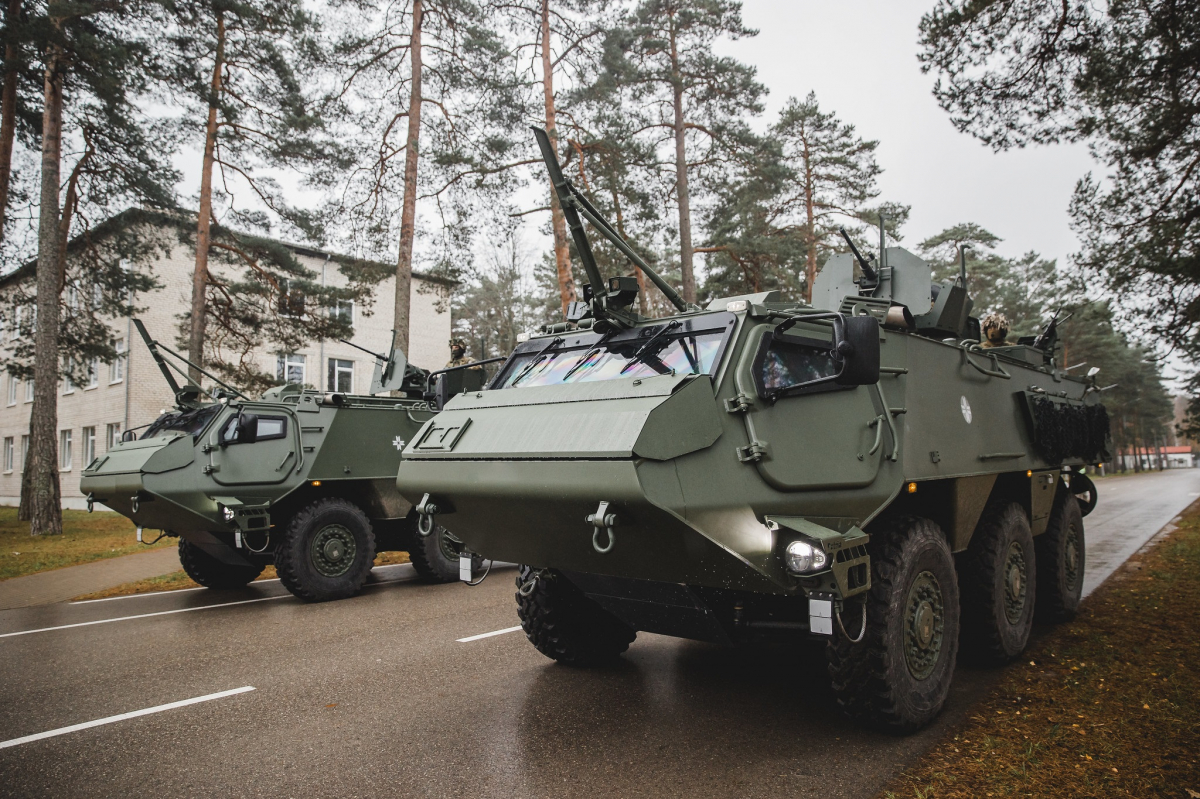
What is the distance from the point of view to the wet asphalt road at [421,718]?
133 inches

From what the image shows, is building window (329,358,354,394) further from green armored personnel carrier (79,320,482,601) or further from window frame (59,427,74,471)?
green armored personnel carrier (79,320,482,601)

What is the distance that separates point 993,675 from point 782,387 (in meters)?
2.50

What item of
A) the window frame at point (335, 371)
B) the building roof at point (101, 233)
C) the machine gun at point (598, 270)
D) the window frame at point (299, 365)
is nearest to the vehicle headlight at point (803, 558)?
the machine gun at point (598, 270)

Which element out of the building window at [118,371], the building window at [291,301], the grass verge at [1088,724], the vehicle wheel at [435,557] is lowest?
the grass verge at [1088,724]

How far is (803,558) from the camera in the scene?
3299 millimetres

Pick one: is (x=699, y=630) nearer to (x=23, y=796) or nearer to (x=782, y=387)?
(x=782, y=387)

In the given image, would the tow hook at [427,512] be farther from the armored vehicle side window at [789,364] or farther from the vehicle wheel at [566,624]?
the armored vehicle side window at [789,364]

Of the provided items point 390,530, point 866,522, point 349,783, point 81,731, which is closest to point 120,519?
point 390,530

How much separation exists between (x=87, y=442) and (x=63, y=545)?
1368cm

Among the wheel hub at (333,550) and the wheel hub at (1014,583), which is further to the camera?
the wheel hub at (333,550)

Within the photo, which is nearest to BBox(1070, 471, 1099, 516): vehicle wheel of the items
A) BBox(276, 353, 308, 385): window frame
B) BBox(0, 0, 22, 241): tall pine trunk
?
BBox(0, 0, 22, 241): tall pine trunk

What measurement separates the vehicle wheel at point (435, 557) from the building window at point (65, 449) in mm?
22393

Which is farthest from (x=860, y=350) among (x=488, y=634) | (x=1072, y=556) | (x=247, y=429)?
(x=247, y=429)

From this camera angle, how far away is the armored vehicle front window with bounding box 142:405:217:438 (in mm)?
8297
